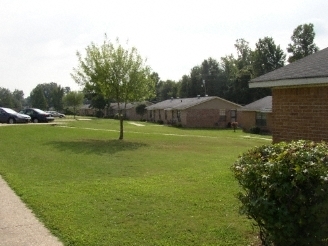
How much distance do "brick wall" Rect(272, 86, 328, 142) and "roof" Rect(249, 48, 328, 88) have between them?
9.8 inches

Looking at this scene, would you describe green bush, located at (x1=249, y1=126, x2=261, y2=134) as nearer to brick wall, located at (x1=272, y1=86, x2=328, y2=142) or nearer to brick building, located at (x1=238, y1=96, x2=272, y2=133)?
brick building, located at (x1=238, y1=96, x2=272, y2=133)

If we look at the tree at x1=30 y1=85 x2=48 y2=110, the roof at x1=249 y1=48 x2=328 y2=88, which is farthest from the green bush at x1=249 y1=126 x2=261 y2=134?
the tree at x1=30 y1=85 x2=48 y2=110

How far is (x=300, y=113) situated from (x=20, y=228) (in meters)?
5.33

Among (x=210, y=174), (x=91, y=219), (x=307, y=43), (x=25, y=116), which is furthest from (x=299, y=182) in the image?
(x=307, y=43)

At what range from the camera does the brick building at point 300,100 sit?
677 cm

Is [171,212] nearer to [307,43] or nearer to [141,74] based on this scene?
[141,74]

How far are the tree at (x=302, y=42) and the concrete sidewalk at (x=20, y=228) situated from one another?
6359 cm

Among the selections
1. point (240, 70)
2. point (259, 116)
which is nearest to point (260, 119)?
point (259, 116)

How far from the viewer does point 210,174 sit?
1059 cm

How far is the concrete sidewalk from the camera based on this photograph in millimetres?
5094

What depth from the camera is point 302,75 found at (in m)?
6.98

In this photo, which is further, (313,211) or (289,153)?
(289,153)

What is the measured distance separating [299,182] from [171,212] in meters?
3.14

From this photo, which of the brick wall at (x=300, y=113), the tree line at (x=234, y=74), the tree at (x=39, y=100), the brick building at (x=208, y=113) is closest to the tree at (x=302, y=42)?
the tree line at (x=234, y=74)
